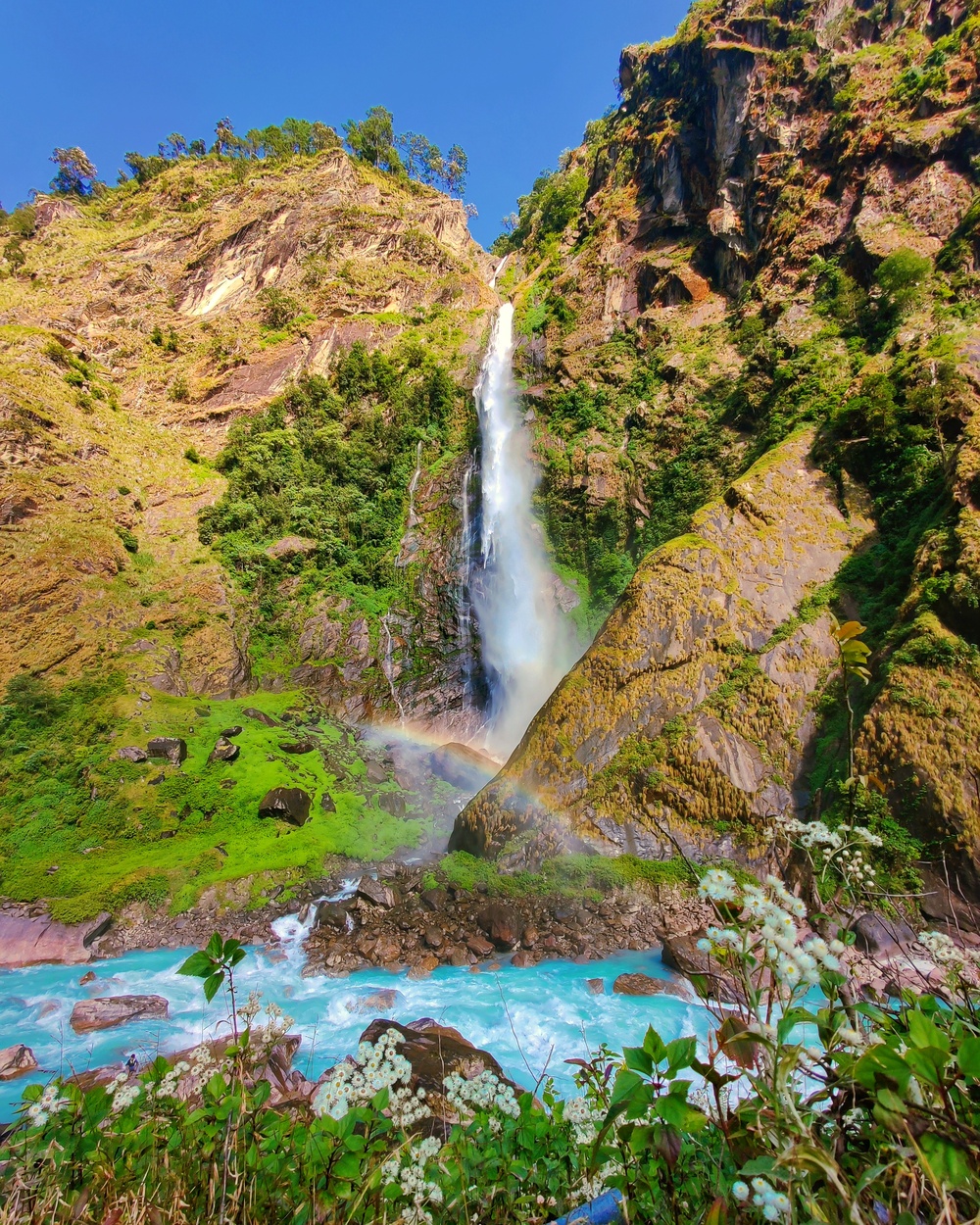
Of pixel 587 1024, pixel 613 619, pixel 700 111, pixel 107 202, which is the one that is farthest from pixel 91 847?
pixel 107 202

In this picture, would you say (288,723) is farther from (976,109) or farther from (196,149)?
(196,149)

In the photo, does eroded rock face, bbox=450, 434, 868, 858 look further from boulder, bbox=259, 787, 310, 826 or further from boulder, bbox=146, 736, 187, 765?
boulder, bbox=146, 736, 187, 765

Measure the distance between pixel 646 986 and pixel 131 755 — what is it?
13971 millimetres

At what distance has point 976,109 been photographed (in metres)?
18.0

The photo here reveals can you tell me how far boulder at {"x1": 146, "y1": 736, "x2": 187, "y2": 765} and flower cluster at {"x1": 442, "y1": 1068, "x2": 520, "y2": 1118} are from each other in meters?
16.1

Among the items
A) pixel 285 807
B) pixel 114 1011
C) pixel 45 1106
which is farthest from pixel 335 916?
pixel 45 1106

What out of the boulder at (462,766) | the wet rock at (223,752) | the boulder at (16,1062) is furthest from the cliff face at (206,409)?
the boulder at (16,1062)

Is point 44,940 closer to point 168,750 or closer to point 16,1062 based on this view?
point 16,1062

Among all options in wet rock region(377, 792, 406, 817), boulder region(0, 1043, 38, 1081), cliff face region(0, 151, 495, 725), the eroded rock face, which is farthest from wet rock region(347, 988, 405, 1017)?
cliff face region(0, 151, 495, 725)

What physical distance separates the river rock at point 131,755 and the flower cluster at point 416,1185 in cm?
1637

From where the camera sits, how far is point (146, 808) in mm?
13969

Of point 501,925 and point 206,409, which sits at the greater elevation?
point 206,409

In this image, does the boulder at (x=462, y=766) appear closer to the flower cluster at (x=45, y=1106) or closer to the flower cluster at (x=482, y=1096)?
the flower cluster at (x=482, y=1096)

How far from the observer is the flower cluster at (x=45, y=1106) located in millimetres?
1721
